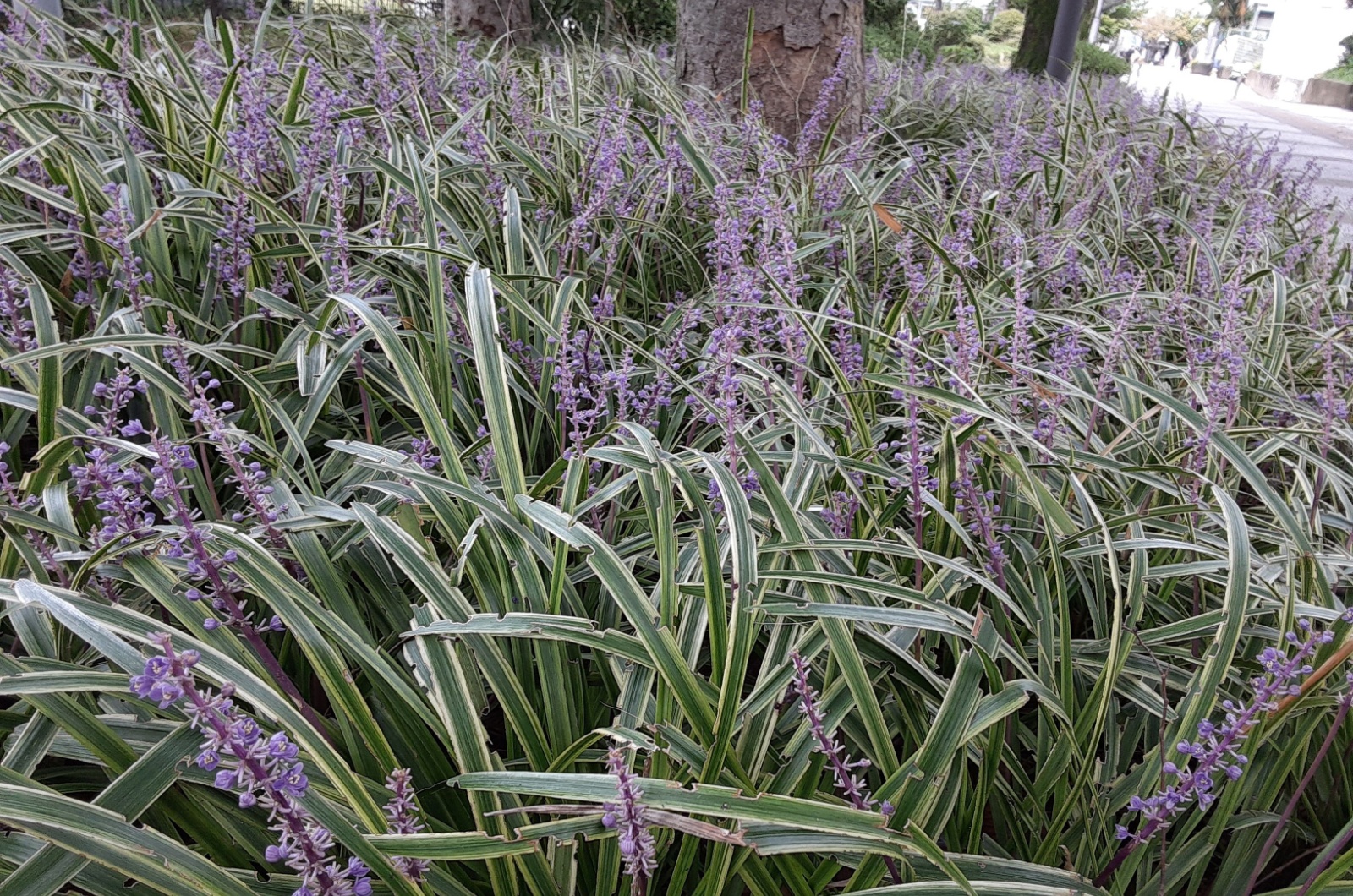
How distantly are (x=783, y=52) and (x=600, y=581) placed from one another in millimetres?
3403

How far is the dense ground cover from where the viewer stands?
103 cm

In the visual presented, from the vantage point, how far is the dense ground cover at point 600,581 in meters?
1.03

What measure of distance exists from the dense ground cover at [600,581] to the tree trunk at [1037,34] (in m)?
9.17

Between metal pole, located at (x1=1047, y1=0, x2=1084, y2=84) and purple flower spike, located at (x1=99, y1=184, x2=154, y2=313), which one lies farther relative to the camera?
metal pole, located at (x1=1047, y1=0, x2=1084, y2=84)

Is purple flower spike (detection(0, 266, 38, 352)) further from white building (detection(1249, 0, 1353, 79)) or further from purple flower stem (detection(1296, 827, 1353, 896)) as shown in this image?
white building (detection(1249, 0, 1353, 79))

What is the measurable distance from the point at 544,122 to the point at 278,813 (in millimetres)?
2854


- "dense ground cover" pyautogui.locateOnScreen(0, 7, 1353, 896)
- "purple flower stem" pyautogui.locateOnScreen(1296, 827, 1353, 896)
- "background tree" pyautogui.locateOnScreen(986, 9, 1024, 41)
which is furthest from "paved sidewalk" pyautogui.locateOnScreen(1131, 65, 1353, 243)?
"background tree" pyautogui.locateOnScreen(986, 9, 1024, 41)

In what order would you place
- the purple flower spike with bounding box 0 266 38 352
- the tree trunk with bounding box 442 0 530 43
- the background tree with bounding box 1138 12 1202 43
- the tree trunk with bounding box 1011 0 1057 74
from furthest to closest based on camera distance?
1. the background tree with bounding box 1138 12 1202 43
2. the tree trunk with bounding box 1011 0 1057 74
3. the tree trunk with bounding box 442 0 530 43
4. the purple flower spike with bounding box 0 266 38 352

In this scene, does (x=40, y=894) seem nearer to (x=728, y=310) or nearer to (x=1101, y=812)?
(x=1101, y=812)

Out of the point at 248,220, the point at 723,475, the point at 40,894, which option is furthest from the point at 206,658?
the point at 248,220

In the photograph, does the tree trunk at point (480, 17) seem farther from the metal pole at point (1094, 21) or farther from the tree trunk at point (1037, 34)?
the metal pole at point (1094, 21)

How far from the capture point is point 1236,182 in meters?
4.65

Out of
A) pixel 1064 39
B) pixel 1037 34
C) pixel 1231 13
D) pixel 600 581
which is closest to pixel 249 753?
pixel 600 581

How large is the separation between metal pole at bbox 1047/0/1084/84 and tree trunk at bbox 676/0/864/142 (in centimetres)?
512
